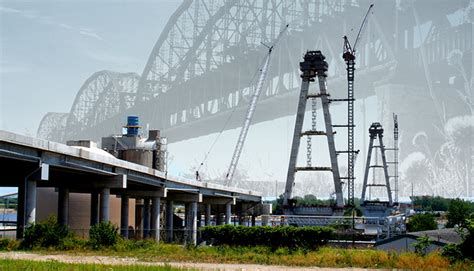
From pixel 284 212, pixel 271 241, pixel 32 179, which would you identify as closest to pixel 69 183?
pixel 32 179

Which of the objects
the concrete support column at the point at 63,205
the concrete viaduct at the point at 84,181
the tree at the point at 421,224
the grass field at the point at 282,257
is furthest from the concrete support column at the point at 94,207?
the tree at the point at 421,224

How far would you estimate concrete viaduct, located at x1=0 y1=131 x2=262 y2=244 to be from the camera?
45156 mm

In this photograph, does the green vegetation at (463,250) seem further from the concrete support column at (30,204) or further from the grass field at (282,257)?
the concrete support column at (30,204)

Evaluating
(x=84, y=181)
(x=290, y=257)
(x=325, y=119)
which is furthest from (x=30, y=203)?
(x=325, y=119)

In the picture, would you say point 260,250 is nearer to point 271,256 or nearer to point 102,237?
point 271,256

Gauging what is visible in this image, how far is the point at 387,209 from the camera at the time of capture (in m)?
164

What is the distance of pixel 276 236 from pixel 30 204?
54.4ft

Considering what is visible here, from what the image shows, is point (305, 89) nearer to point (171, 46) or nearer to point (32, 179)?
point (32, 179)

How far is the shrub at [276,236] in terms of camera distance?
1788 inches

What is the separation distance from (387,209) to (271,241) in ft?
399

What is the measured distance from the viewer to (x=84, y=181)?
62.1m

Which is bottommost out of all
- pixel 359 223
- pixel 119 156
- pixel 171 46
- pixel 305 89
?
pixel 359 223

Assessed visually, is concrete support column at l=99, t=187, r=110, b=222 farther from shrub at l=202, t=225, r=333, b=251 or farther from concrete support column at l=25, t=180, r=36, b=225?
concrete support column at l=25, t=180, r=36, b=225

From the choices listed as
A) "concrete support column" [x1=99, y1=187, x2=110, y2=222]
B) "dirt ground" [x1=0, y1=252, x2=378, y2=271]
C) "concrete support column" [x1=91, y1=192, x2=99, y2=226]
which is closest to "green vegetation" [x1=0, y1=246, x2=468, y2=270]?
"dirt ground" [x1=0, y1=252, x2=378, y2=271]
